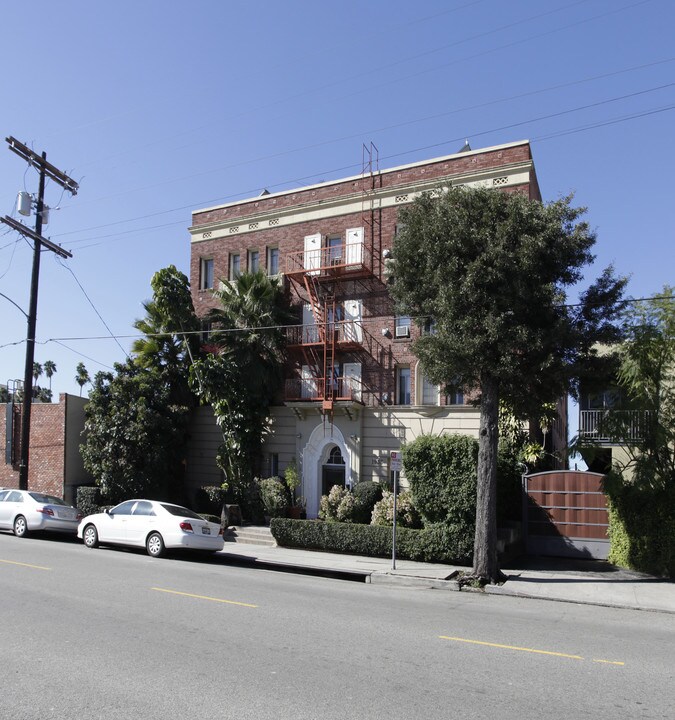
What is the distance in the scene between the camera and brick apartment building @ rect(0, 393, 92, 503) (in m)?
26.7

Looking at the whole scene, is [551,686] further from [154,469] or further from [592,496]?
[154,469]

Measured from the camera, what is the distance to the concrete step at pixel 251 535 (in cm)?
2103

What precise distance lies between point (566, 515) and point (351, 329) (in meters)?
9.66

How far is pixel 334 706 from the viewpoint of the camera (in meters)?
5.71

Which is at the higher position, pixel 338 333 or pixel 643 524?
pixel 338 333

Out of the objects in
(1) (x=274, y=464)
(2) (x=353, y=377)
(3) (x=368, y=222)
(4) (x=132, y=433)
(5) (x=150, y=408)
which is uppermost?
(3) (x=368, y=222)

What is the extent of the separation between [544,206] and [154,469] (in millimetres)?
16687

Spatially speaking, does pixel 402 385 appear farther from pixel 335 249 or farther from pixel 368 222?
pixel 368 222

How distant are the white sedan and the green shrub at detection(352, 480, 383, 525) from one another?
5.03 metres

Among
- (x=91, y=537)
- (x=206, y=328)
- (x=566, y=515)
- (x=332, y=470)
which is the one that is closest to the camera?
(x=566, y=515)

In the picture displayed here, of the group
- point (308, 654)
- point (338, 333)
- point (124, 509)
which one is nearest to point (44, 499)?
point (124, 509)

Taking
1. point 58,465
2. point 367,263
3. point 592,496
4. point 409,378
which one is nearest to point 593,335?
point 592,496

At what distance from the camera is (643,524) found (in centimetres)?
1586

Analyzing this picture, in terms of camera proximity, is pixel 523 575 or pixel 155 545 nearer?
pixel 523 575
